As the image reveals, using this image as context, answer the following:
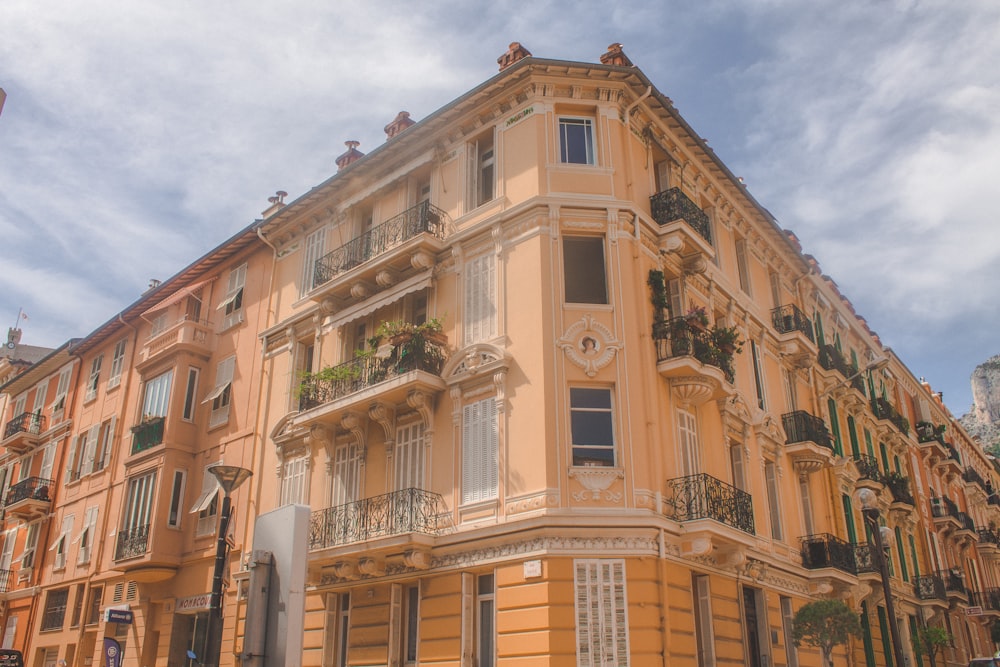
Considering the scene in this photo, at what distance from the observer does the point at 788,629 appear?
69.2 feet

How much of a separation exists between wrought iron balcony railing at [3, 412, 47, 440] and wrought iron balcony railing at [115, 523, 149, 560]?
13.7 m

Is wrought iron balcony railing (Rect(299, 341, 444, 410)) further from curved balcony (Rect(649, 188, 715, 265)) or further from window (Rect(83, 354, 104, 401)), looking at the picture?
window (Rect(83, 354, 104, 401))

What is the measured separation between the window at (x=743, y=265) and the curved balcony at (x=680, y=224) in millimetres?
4339

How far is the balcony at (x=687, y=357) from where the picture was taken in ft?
60.5

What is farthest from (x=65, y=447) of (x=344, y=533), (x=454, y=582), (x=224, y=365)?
(x=454, y=582)

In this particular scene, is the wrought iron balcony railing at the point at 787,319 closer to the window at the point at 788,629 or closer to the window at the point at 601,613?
the window at the point at 788,629

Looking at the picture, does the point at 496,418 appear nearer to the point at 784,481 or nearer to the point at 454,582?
Answer: the point at 454,582

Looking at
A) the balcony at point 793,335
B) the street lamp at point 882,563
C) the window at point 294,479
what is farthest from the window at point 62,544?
the street lamp at point 882,563

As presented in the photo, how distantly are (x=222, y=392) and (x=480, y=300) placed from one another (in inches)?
436

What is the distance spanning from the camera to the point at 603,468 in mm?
16859

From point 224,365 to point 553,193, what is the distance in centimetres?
1357

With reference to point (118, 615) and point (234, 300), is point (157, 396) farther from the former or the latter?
point (118, 615)

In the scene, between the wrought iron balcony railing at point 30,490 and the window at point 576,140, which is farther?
the wrought iron balcony railing at point 30,490

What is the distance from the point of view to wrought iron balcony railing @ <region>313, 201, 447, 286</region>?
69.6 feet
